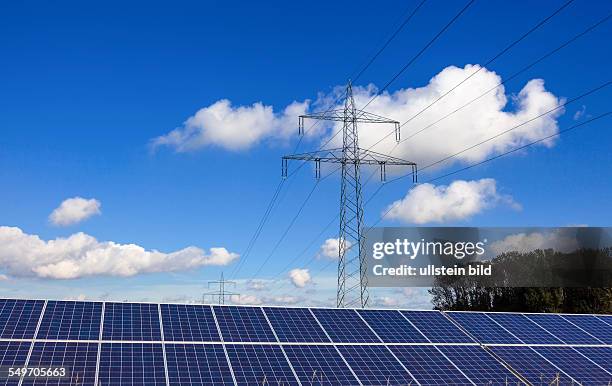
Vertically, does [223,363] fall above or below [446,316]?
below

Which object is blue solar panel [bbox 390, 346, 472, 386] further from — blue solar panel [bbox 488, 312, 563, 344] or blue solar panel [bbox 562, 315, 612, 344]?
blue solar panel [bbox 562, 315, 612, 344]

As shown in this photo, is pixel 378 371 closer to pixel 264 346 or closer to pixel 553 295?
pixel 264 346

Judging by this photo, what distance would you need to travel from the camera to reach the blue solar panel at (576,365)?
98.8ft

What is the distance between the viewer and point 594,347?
1340 inches

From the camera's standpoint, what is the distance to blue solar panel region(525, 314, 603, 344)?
34.8 m

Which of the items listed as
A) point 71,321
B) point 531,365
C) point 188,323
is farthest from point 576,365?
point 71,321

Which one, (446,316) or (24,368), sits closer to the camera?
(24,368)

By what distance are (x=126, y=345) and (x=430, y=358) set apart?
13.5 meters

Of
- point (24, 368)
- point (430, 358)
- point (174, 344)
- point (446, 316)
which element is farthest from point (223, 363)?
point (446, 316)

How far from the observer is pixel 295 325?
3203cm

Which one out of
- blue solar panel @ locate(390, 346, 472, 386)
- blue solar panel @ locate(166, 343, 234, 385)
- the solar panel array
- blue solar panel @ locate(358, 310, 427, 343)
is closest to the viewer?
blue solar panel @ locate(166, 343, 234, 385)

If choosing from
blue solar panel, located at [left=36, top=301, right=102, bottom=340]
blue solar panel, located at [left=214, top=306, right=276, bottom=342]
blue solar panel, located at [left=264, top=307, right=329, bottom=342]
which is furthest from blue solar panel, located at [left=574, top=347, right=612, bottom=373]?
blue solar panel, located at [left=36, top=301, right=102, bottom=340]

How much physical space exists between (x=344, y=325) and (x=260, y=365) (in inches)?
259

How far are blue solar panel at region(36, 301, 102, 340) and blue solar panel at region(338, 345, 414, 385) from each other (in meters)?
11.0
